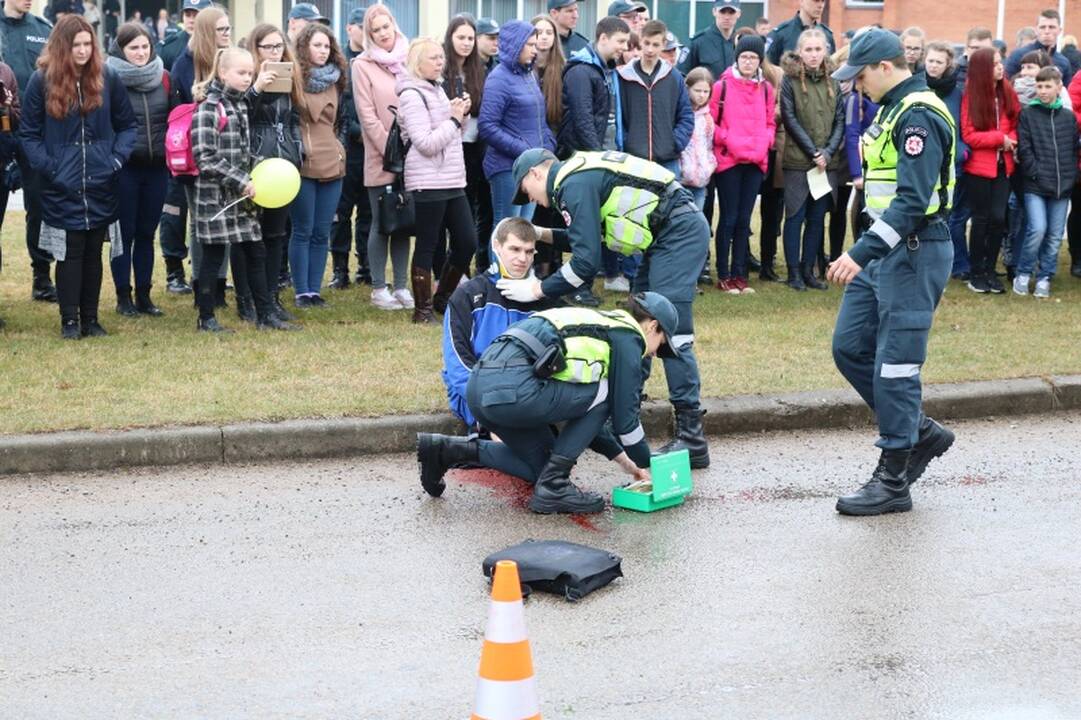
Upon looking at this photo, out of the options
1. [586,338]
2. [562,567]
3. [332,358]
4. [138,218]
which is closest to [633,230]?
[586,338]

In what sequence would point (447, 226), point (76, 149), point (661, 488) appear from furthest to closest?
point (447, 226)
point (76, 149)
point (661, 488)

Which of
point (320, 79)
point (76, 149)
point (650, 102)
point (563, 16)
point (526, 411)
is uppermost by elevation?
point (563, 16)

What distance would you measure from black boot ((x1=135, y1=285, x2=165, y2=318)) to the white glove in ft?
13.0

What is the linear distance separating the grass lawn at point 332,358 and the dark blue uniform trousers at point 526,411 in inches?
47.9

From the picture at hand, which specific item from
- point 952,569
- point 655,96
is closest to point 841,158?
point 655,96

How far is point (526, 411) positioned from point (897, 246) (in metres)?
1.79

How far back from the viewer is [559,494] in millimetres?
7336

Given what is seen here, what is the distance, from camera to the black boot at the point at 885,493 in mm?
7344

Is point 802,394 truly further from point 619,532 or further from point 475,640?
point 475,640

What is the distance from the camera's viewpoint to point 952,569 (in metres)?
6.55

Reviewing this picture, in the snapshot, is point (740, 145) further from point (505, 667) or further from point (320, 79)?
point (505, 667)

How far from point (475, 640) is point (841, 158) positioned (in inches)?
336

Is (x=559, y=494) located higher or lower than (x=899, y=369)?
lower

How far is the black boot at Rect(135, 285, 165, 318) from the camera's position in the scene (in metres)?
11.3
